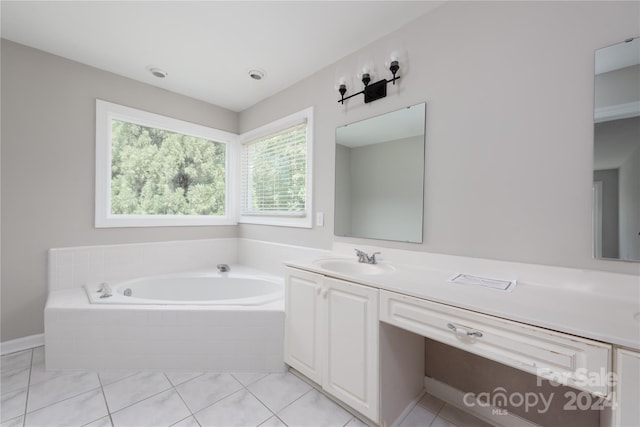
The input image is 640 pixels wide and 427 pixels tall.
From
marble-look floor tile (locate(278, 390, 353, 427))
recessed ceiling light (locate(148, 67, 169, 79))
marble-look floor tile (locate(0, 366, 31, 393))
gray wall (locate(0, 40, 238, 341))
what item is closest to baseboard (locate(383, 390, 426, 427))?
marble-look floor tile (locate(278, 390, 353, 427))

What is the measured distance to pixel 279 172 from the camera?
295 centimetres

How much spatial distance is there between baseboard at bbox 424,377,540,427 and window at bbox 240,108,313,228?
5.02ft

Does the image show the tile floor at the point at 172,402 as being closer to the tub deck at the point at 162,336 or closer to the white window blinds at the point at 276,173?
the tub deck at the point at 162,336

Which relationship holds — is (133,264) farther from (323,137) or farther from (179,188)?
(323,137)

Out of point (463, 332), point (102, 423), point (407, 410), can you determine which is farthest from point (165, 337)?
point (463, 332)

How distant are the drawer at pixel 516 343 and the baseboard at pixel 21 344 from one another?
9.69ft

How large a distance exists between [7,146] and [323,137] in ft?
8.13

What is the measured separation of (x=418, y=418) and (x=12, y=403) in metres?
2.39

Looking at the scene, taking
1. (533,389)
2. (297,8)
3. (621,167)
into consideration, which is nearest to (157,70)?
(297,8)

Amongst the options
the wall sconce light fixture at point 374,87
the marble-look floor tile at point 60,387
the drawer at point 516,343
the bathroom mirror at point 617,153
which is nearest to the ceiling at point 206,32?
the wall sconce light fixture at point 374,87

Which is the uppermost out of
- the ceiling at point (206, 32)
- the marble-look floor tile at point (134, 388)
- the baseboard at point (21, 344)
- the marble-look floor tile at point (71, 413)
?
the ceiling at point (206, 32)

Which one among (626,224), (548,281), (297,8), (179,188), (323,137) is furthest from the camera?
(179,188)

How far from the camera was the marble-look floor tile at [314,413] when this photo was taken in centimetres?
152

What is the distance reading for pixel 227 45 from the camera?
6.98 ft
